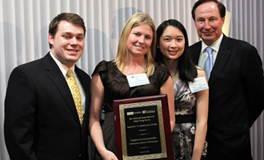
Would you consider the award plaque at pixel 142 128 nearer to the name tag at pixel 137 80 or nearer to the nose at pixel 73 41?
the name tag at pixel 137 80

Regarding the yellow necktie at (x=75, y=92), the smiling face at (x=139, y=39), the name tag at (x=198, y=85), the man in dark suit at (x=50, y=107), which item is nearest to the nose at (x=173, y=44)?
the smiling face at (x=139, y=39)

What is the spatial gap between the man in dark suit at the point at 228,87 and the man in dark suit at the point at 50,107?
120cm

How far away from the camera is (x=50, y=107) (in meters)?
1.84

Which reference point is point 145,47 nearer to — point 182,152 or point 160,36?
point 160,36

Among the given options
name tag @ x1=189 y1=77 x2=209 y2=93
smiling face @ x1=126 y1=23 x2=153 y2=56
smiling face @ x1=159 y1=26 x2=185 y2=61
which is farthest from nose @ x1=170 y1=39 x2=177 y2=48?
name tag @ x1=189 y1=77 x2=209 y2=93

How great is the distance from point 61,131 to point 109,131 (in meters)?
0.38

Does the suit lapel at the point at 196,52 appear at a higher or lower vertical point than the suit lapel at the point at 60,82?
higher

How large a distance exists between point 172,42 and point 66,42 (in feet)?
2.90

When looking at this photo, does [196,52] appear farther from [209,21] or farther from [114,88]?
[114,88]

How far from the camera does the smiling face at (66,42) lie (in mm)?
1932

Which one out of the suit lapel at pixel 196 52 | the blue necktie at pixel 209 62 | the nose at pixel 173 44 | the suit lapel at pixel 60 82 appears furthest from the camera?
the suit lapel at pixel 196 52

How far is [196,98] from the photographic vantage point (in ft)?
7.61

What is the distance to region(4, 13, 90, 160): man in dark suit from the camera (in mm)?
1749

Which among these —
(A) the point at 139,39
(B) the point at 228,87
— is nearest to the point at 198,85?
(B) the point at 228,87
